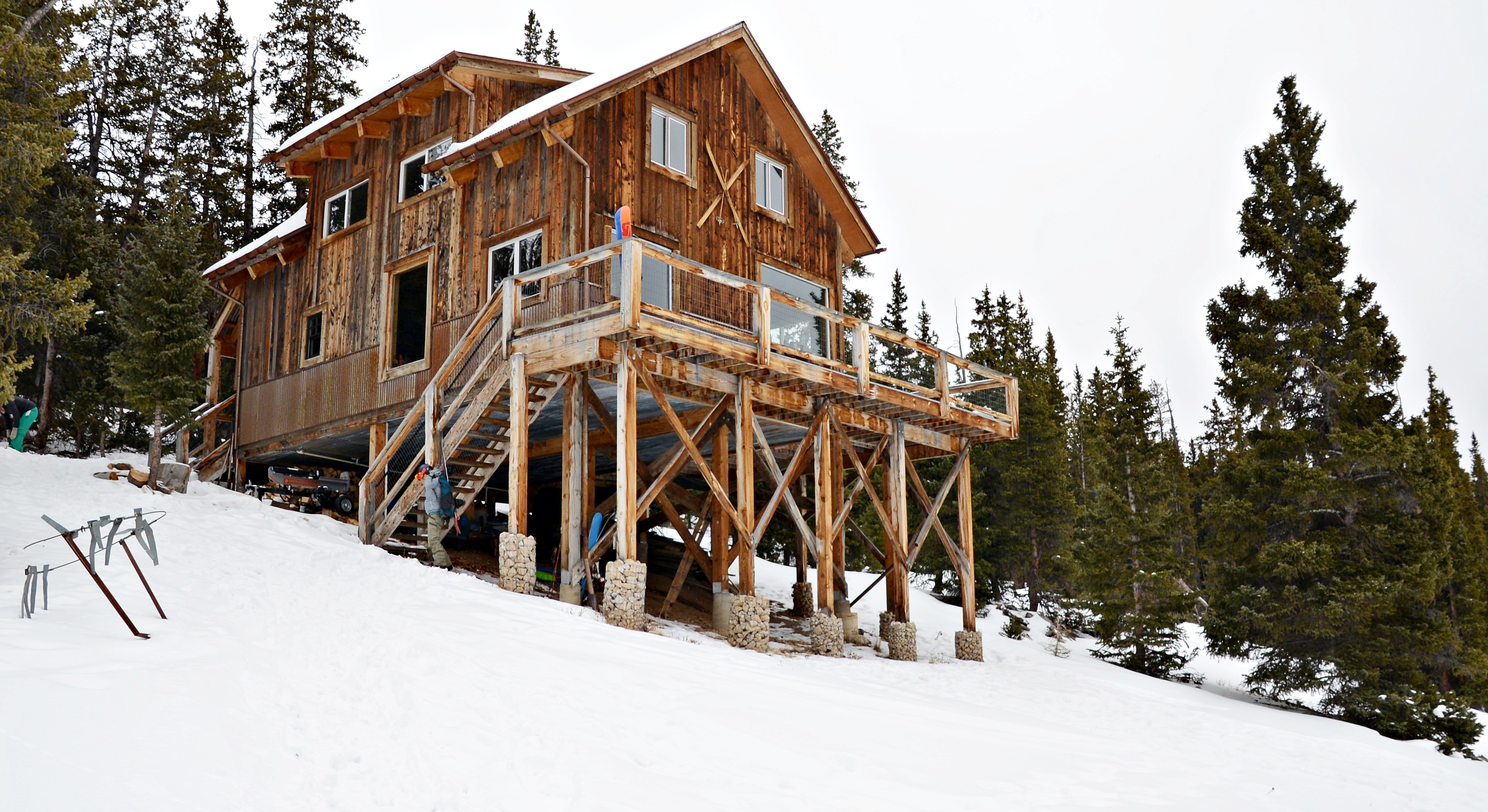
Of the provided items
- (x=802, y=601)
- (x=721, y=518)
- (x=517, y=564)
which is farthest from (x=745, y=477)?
(x=802, y=601)

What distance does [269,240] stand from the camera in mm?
22469

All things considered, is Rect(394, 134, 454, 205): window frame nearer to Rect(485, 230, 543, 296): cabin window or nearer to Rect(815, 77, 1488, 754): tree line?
Rect(485, 230, 543, 296): cabin window

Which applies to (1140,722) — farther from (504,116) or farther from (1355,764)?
(504,116)

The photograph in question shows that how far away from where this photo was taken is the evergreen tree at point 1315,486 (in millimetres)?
20203

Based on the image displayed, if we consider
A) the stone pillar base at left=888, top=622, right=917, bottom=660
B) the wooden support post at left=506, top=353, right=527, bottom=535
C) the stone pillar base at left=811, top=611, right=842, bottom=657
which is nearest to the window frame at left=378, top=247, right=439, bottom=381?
the wooden support post at left=506, top=353, right=527, bottom=535

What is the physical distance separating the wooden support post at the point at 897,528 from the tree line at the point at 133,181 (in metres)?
12.7

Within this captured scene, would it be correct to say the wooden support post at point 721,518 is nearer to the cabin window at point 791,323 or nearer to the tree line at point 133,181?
the cabin window at point 791,323

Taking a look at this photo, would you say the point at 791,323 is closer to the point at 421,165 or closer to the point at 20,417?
the point at 421,165

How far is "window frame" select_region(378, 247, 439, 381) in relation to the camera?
61.7ft

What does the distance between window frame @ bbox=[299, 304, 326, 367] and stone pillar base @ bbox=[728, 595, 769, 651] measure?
34.8 ft

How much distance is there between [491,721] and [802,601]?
14.0 meters

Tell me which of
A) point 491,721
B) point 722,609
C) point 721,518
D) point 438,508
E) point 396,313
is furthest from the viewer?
point 396,313

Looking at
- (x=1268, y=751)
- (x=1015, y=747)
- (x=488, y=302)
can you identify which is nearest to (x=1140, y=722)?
(x=1268, y=751)

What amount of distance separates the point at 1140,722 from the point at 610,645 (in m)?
7.07
